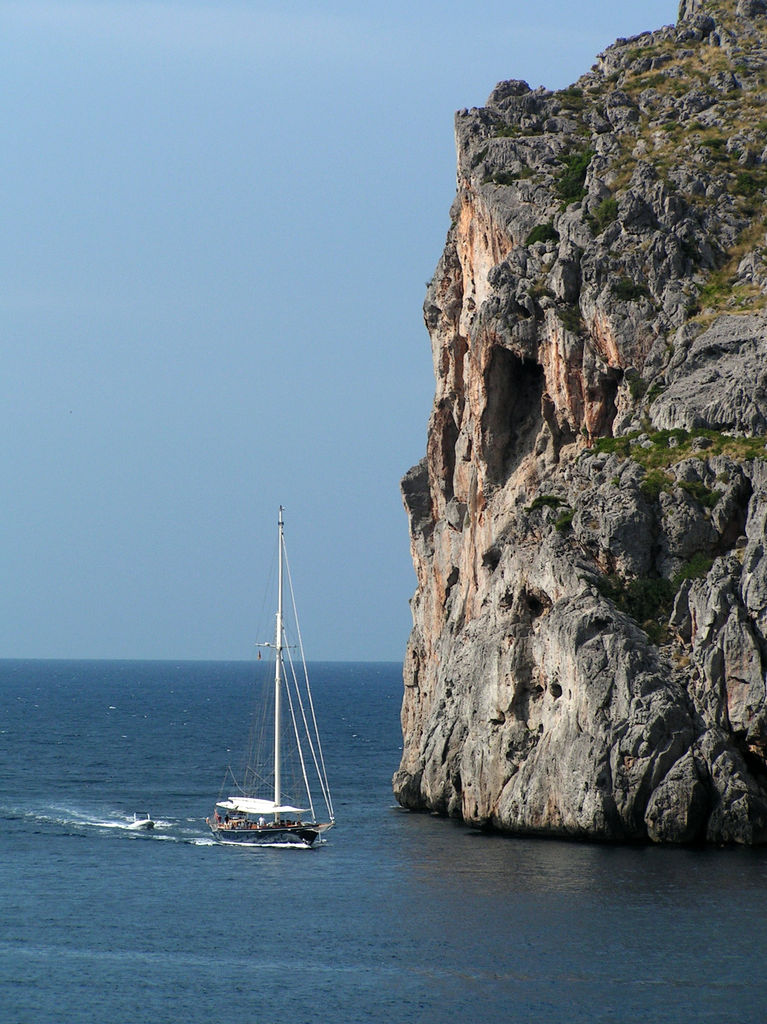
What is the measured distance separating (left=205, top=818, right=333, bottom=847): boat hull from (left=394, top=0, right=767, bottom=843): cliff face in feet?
30.7

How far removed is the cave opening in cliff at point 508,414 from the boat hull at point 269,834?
2820 centimetres

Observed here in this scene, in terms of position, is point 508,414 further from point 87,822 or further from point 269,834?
point 87,822

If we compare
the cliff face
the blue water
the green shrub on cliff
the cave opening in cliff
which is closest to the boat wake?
the blue water

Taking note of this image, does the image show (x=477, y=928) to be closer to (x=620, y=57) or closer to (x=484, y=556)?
(x=484, y=556)

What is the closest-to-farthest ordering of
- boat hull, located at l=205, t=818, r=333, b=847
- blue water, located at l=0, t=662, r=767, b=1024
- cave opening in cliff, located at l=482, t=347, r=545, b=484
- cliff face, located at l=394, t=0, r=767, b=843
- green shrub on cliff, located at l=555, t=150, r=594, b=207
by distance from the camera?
1. blue water, located at l=0, t=662, r=767, b=1024
2. cliff face, located at l=394, t=0, r=767, b=843
3. boat hull, located at l=205, t=818, r=333, b=847
4. cave opening in cliff, located at l=482, t=347, r=545, b=484
5. green shrub on cliff, located at l=555, t=150, r=594, b=207

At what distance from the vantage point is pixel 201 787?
348 feet

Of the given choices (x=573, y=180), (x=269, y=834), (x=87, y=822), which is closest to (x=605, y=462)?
(x=573, y=180)

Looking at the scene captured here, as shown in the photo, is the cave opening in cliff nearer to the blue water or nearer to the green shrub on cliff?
the green shrub on cliff

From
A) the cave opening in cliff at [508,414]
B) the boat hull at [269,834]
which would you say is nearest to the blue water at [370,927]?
the boat hull at [269,834]

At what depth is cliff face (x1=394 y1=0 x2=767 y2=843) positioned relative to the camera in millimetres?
74312

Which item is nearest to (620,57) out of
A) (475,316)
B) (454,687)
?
(475,316)

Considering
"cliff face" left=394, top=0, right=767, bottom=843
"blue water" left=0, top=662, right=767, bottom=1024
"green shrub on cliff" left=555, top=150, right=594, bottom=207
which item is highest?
"green shrub on cliff" left=555, top=150, right=594, bottom=207

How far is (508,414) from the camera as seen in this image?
326 ft

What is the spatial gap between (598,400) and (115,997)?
171ft
